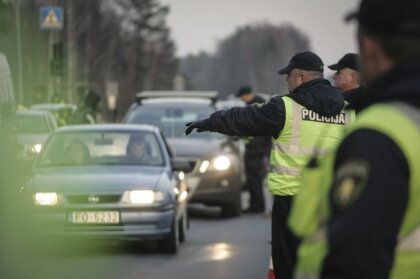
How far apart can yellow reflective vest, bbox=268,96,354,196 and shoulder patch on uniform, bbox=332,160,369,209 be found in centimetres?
459

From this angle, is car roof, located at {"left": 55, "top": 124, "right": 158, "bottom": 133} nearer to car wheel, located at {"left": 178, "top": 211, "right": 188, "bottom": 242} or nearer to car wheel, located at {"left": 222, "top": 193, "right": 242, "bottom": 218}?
car wheel, located at {"left": 178, "top": 211, "right": 188, "bottom": 242}

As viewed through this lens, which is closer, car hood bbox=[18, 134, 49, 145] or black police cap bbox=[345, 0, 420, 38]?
black police cap bbox=[345, 0, 420, 38]

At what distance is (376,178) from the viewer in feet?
9.39

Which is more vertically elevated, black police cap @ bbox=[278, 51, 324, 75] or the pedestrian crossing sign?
the pedestrian crossing sign

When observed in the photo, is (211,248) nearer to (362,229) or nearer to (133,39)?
(362,229)

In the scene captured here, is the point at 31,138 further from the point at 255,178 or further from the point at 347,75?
the point at 347,75

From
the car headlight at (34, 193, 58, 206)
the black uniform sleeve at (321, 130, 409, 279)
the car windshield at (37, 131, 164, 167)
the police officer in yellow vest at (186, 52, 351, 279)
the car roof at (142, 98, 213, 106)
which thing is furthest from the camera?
the car roof at (142, 98, 213, 106)

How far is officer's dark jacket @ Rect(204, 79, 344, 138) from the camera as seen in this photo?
7137mm

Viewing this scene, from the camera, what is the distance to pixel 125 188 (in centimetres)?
1201

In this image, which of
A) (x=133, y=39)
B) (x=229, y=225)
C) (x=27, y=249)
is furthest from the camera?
(x=133, y=39)

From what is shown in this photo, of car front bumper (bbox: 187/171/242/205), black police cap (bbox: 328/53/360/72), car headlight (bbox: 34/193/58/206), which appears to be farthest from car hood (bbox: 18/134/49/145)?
black police cap (bbox: 328/53/360/72)

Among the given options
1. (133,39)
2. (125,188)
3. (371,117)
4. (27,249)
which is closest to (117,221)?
(125,188)

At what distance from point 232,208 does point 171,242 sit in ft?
16.8

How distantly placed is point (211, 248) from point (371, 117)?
10.4 metres
